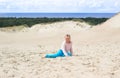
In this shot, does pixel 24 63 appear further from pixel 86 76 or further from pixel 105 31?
pixel 105 31

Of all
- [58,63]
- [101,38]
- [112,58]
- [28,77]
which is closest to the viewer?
[28,77]

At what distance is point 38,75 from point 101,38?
11756 mm

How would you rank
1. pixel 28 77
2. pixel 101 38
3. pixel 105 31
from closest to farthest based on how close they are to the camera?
pixel 28 77
pixel 101 38
pixel 105 31

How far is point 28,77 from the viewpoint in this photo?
9.09 m

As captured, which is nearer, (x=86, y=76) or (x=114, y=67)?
(x=86, y=76)

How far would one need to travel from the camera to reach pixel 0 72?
380 inches

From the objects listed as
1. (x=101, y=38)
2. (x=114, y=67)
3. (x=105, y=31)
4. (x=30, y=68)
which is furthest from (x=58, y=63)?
(x=105, y=31)

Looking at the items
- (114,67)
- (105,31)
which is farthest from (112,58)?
(105,31)

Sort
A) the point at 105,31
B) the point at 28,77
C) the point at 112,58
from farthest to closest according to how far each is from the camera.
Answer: the point at 105,31
the point at 112,58
the point at 28,77

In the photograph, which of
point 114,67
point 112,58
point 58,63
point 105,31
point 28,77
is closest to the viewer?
point 28,77

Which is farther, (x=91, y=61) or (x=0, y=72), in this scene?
(x=91, y=61)

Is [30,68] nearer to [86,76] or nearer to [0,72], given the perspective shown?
[0,72]

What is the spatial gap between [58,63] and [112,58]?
2.12 meters

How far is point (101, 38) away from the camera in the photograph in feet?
67.3
